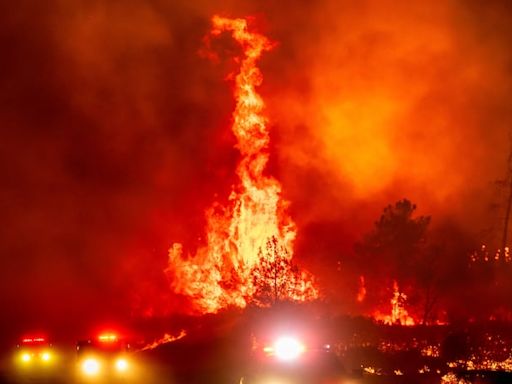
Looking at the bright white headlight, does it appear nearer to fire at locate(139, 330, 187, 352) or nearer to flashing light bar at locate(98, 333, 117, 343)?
→ flashing light bar at locate(98, 333, 117, 343)

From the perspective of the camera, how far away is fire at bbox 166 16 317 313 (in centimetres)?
3494

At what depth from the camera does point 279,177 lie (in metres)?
42.8

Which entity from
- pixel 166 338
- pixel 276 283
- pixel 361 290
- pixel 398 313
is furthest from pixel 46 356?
pixel 361 290

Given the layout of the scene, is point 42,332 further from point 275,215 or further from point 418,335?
point 418,335

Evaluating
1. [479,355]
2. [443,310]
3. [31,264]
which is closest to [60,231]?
[31,264]

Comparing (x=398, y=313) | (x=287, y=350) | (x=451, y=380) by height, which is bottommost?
(x=287, y=350)

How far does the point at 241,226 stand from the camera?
1432 inches

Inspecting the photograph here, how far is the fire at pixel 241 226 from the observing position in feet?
115

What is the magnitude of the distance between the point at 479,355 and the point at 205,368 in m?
9.26

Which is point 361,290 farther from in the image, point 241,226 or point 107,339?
point 107,339

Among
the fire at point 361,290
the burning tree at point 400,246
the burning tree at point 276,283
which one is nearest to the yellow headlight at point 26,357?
the burning tree at point 276,283

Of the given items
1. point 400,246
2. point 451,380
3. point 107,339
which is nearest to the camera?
point 451,380

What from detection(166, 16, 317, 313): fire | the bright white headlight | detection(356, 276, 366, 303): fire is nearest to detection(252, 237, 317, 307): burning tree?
detection(166, 16, 317, 313): fire

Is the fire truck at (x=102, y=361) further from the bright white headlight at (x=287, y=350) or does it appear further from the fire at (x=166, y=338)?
the fire at (x=166, y=338)
